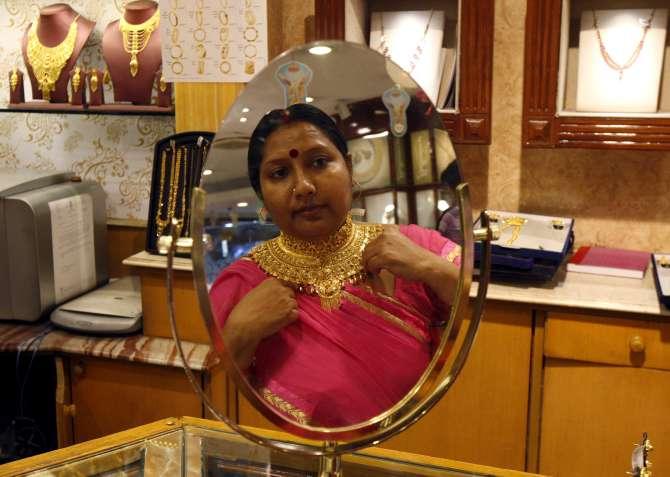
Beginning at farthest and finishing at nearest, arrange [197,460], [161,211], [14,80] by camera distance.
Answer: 1. [14,80]
2. [161,211]
3. [197,460]

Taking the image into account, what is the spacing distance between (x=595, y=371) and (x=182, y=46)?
3.74 feet

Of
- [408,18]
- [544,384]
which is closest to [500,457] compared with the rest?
[544,384]

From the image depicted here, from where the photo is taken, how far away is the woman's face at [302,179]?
79 cm

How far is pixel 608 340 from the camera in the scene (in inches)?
72.1

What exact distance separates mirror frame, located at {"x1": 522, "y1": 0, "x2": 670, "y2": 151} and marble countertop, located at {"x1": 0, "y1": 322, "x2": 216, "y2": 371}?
1.04 m

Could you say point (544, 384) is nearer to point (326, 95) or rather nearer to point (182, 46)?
point (182, 46)

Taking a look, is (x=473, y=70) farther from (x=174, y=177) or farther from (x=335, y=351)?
(x=335, y=351)

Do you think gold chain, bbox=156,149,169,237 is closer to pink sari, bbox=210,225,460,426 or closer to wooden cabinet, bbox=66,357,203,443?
wooden cabinet, bbox=66,357,203,443

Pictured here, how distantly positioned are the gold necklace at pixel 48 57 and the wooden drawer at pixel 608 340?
1511 mm

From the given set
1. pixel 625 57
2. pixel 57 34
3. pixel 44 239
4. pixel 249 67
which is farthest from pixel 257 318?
pixel 57 34

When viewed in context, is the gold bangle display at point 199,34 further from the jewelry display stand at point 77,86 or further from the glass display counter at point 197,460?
the jewelry display stand at point 77,86

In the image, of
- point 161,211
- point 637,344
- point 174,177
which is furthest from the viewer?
point 161,211

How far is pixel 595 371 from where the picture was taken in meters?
1.86

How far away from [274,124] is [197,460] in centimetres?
53
